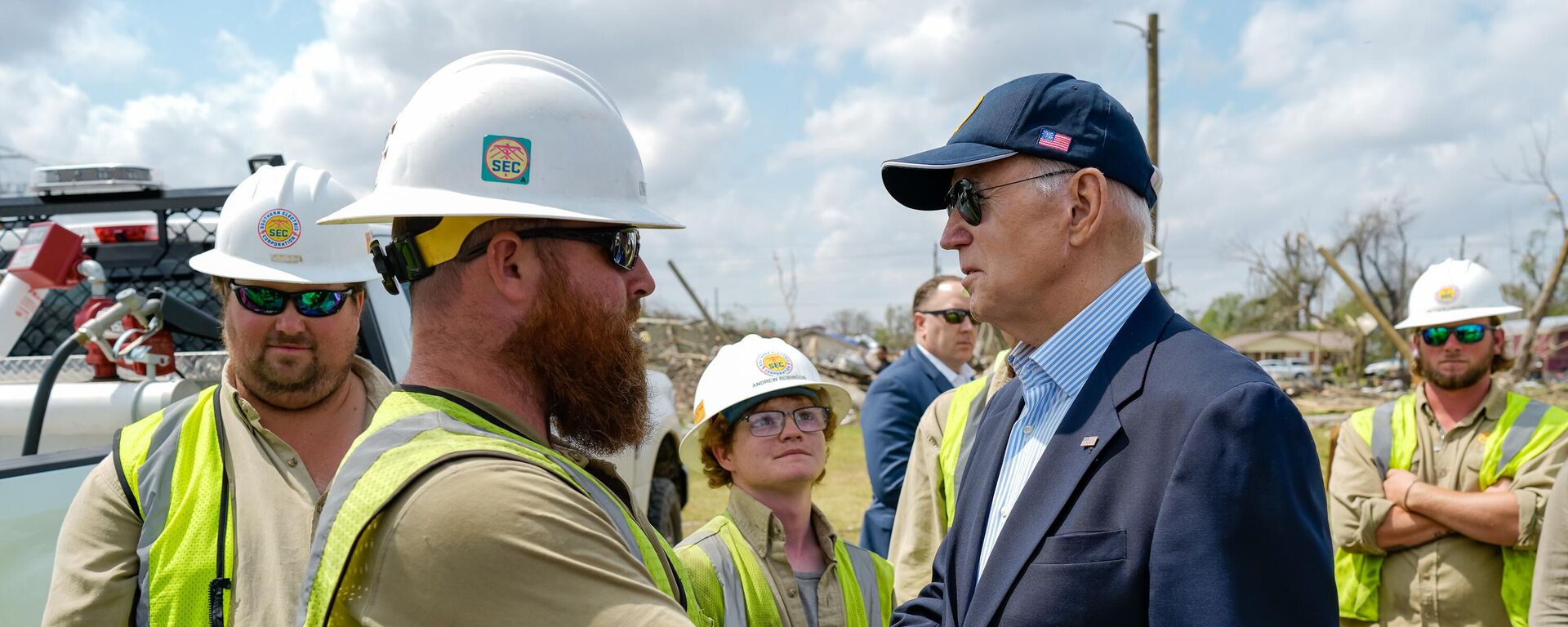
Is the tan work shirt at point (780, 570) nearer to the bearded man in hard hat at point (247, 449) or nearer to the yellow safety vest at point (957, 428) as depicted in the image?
the yellow safety vest at point (957, 428)

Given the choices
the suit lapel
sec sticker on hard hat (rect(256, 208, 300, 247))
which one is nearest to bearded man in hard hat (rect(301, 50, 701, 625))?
the suit lapel

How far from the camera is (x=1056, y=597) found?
69.0 inches

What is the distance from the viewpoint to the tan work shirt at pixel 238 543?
231cm

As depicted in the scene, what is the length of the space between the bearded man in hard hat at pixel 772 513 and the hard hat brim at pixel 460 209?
1.39m

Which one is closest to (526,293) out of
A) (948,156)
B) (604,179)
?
(604,179)

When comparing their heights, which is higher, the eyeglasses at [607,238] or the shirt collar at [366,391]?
the eyeglasses at [607,238]

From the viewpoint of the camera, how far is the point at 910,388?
5.09 meters

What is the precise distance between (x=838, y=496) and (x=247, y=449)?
951cm

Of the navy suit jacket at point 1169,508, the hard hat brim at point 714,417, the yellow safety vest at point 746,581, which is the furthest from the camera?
the hard hat brim at point 714,417

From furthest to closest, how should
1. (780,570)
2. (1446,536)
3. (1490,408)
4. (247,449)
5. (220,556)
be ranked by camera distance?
1. (1490,408)
2. (1446,536)
3. (780,570)
4. (247,449)
5. (220,556)

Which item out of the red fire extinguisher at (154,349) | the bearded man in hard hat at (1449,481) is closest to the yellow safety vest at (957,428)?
the bearded man in hard hat at (1449,481)

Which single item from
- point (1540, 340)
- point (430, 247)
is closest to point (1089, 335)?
point (430, 247)

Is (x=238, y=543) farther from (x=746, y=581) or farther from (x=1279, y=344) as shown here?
(x=1279, y=344)

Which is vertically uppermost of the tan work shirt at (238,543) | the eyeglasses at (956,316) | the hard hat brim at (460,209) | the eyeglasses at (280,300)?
the hard hat brim at (460,209)
